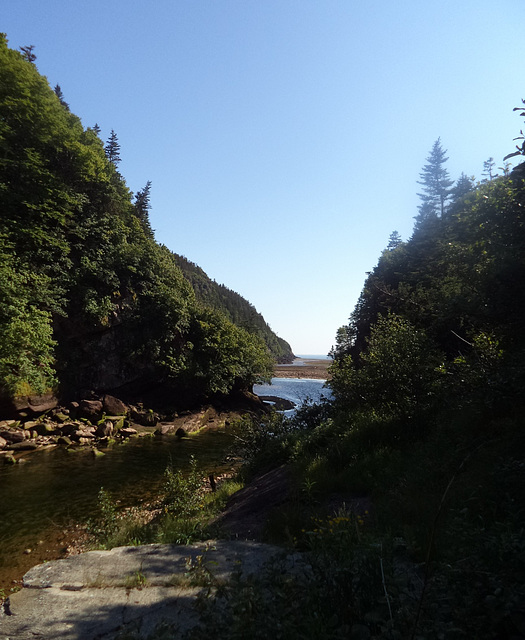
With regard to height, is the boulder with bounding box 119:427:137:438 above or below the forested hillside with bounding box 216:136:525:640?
below

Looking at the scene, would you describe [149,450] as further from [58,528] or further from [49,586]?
[49,586]

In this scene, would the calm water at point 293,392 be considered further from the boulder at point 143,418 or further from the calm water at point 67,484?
the calm water at point 67,484

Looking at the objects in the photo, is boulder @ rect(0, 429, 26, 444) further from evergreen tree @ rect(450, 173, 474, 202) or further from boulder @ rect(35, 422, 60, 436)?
evergreen tree @ rect(450, 173, 474, 202)

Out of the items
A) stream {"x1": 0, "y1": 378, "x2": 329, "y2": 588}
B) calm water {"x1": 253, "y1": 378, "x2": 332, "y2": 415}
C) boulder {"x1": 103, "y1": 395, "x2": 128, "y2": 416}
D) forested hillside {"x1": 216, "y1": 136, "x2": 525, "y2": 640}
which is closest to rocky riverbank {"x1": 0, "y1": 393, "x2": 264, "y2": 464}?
boulder {"x1": 103, "y1": 395, "x2": 128, "y2": 416}

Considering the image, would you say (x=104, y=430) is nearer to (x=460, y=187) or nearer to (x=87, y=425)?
(x=87, y=425)

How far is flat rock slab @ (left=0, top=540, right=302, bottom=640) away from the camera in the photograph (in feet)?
11.3

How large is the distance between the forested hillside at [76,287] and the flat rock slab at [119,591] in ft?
48.8

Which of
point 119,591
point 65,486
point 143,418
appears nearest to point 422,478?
point 119,591

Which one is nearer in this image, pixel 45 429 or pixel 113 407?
pixel 45 429

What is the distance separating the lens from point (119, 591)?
13.6 feet

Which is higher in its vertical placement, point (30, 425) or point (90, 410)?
point (90, 410)

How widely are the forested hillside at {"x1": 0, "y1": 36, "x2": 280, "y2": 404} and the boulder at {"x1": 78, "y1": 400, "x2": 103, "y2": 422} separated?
2.15 m

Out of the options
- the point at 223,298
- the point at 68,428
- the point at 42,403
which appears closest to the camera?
the point at 68,428

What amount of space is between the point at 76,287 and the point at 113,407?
8.34 metres
